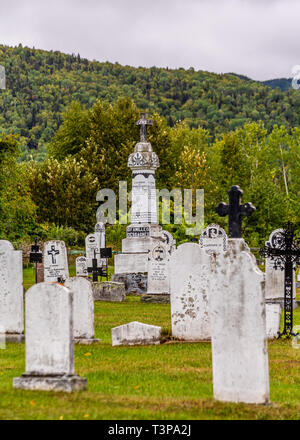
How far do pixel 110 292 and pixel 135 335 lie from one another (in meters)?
9.40

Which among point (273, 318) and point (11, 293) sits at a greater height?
point (11, 293)

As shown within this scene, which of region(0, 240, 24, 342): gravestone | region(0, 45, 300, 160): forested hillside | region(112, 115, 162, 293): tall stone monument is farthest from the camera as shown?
region(0, 45, 300, 160): forested hillside

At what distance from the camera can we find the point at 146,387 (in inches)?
327

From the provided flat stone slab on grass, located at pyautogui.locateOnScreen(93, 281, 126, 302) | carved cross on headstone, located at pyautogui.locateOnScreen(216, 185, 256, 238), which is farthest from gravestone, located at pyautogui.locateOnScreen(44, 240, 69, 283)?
carved cross on headstone, located at pyautogui.locateOnScreen(216, 185, 256, 238)

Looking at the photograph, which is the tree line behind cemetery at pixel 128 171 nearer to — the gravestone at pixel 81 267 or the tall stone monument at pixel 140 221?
the gravestone at pixel 81 267

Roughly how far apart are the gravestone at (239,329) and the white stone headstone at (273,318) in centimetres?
556

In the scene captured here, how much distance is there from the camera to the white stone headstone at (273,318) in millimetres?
12734

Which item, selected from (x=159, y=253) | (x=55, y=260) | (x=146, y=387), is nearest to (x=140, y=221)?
(x=159, y=253)

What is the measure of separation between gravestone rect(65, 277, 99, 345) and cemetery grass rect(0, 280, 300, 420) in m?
0.28

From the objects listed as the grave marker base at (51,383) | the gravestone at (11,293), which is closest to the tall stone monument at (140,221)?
the gravestone at (11,293)

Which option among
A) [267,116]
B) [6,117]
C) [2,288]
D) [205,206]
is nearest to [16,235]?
[2,288]

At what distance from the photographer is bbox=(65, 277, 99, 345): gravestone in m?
11.4

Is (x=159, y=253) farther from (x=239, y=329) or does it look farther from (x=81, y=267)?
(x=239, y=329)

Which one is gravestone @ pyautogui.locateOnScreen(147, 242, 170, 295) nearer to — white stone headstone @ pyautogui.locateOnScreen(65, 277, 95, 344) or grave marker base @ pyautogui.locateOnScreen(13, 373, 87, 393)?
white stone headstone @ pyautogui.locateOnScreen(65, 277, 95, 344)
